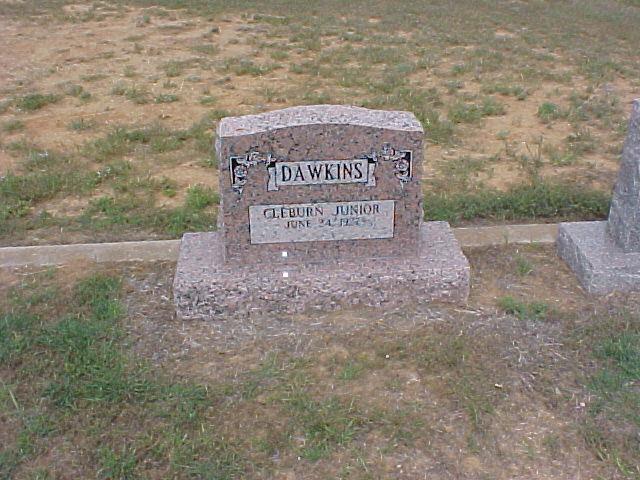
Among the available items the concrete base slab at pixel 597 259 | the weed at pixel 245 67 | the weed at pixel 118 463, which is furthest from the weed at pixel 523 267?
the weed at pixel 245 67

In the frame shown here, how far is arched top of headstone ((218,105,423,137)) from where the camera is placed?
404 centimetres

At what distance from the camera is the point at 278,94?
8.70 meters

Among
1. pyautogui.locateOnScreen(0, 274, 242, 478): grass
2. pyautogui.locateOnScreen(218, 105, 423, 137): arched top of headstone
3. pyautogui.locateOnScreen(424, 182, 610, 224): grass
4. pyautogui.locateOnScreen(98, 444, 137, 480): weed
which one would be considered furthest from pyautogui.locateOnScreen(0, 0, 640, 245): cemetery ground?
pyautogui.locateOnScreen(98, 444, 137, 480): weed

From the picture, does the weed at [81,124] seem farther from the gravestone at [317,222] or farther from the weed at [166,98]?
the gravestone at [317,222]

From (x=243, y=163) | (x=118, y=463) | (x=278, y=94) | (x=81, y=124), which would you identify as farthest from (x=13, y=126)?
(x=118, y=463)

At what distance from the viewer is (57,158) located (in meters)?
6.72

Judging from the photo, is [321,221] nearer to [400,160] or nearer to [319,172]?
[319,172]

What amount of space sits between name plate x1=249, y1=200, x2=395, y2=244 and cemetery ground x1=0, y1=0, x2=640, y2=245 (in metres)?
1.34

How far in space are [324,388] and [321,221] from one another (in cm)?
102

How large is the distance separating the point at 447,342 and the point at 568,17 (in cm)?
1166

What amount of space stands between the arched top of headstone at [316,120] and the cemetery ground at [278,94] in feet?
4.90

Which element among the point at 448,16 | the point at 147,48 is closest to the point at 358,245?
the point at 147,48

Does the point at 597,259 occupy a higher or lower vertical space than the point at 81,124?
higher

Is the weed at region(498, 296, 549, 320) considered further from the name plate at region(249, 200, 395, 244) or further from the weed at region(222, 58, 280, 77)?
the weed at region(222, 58, 280, 77)
